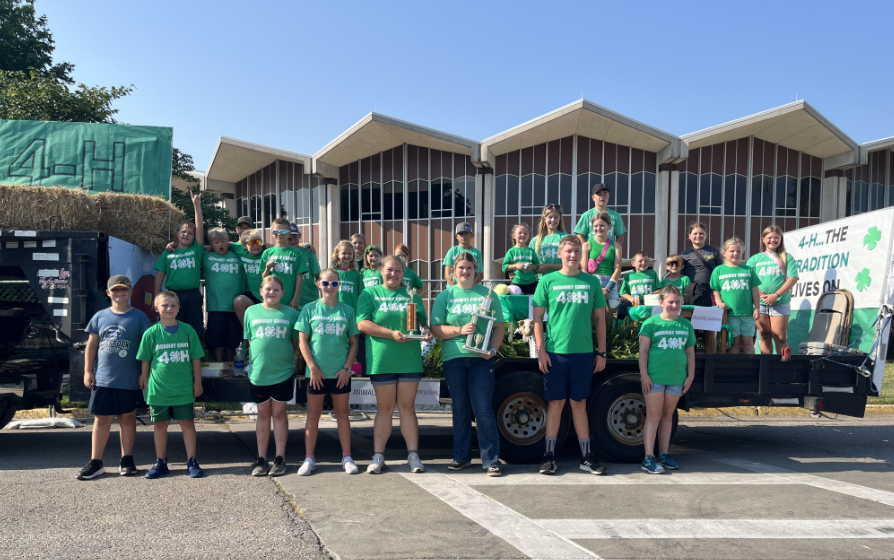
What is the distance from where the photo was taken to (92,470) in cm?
554

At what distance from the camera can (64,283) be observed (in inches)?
239

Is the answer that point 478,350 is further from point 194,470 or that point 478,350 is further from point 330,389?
point 194,470

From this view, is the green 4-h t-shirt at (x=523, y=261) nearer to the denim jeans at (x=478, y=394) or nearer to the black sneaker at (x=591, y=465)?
the denim jeans at (x=478, y=394)

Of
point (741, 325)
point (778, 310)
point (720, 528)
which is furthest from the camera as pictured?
point (778, 310)

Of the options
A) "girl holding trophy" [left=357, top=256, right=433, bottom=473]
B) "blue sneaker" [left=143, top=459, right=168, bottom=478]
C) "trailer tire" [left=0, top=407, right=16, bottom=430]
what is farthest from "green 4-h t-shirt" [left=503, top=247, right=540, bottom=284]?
"trailer tire" [left=0, top=407, right=16, bottom=430]

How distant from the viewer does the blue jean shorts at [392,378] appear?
19.1 ft

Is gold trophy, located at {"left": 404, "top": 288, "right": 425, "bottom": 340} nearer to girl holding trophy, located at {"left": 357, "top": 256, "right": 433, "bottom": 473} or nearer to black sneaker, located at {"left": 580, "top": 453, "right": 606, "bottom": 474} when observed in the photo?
girl holding trophy, located at {"left": 357, "top": 256, "right": 433, "bottom": 473}

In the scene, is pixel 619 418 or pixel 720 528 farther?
pixel 619 418

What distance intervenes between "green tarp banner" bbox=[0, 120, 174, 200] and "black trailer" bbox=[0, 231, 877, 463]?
1.24 m

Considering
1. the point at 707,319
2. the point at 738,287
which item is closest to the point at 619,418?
the point at 707,319

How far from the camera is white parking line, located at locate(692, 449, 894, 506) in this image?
518 centimetres

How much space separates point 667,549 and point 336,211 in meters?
25.3

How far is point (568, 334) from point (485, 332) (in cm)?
73

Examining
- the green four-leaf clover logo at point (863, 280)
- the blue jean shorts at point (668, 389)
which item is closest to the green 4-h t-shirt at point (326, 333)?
the blue jean shorts at point (668, 389)
